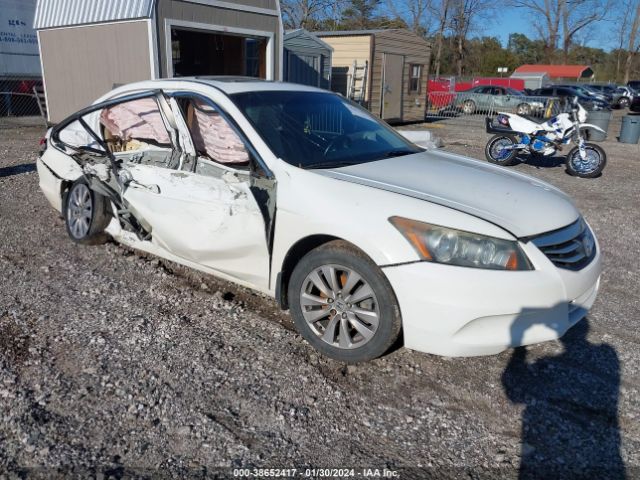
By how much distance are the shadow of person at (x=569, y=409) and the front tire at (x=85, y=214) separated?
345cm

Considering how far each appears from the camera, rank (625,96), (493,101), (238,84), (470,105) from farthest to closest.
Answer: (625,96) < (470,105) < (493,101) < (238,84)

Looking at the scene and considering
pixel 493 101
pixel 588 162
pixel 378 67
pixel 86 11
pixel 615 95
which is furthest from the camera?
pixel 615 95

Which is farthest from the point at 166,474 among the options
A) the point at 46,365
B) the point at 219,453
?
the point at 46,365

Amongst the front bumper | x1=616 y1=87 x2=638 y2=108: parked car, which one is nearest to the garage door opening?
the front bumper

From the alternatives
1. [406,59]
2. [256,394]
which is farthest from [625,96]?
[256,394]

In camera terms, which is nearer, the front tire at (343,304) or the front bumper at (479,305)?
the front bumper at (479,305)

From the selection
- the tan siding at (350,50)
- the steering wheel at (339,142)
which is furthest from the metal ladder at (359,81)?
the steering wheel at (339,142)

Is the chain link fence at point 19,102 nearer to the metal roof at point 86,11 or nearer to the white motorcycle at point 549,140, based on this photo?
the metal roof at point 86,11

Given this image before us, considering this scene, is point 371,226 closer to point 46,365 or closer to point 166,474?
point 166,474

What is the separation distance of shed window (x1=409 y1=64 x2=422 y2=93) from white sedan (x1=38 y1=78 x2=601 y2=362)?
16747 millimetres

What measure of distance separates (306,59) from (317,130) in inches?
508

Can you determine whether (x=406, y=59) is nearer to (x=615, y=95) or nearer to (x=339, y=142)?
(x=339, y=142)

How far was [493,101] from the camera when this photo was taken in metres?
24.3

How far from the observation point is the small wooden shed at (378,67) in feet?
57.4
